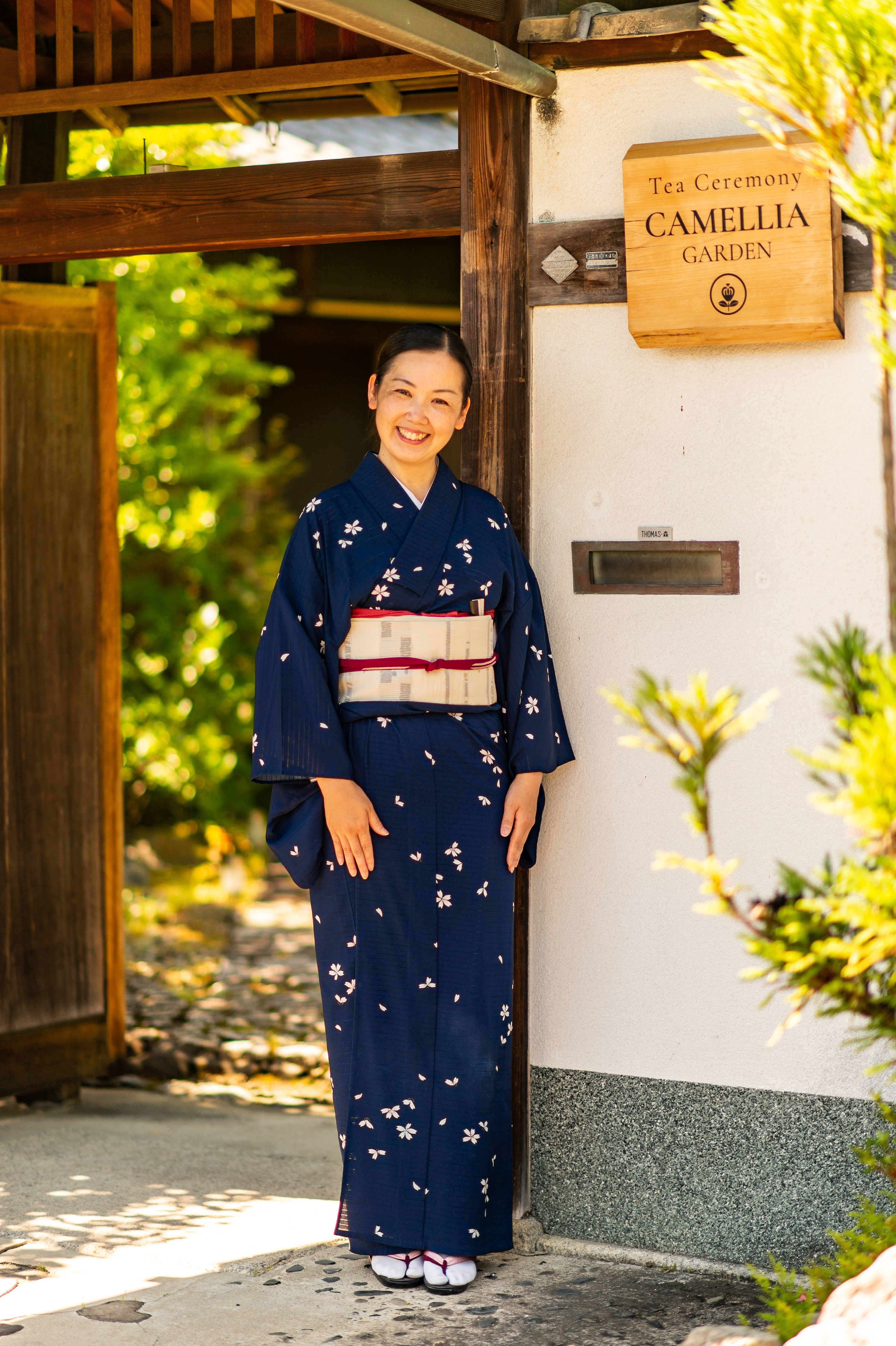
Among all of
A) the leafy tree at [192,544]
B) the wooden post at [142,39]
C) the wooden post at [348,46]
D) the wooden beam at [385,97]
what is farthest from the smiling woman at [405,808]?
the leafy tree at [192,544]

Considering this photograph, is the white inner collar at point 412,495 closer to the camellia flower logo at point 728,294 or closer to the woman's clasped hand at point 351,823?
the woman's clasped hand at point 351,823

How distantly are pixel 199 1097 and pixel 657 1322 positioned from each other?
8.01 feet

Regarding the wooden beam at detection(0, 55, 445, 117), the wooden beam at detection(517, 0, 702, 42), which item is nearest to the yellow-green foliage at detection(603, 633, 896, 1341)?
the wooden beam at detection(517, 0, 702, 42)

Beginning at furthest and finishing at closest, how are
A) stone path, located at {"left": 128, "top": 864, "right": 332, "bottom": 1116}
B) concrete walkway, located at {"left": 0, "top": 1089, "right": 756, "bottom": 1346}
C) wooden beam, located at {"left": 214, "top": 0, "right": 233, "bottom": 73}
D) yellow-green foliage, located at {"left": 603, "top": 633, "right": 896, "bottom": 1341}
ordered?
stone path, located at {"left": 128, "top": 864, "right": 332, "bottom": 1116} < wooden beam, located at {"left": 214, "top": 0, "right": 233, "bottom": 73} < concrete walkway, located at {"left": 0, "top": 1089, "right": 756, "bottom": 1346} < yellow-green foliage, located at {"left": 603, "top": 633, "right": 896, "bottom": 1341}

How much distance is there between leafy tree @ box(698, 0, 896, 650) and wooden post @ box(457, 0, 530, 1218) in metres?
1.36

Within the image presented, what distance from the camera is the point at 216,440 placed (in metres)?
9.03

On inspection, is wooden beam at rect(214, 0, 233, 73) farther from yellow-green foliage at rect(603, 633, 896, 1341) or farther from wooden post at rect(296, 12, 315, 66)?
yellow-green foliage at rect(603, 633, 896, 1341)

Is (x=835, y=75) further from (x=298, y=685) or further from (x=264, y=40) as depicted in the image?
(x=264, y=40)

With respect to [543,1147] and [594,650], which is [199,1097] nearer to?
[543,1147]

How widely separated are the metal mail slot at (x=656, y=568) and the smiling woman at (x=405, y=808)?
24 centimetres

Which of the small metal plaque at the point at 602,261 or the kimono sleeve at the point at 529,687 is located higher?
the small metal plaque at the point at 602,261

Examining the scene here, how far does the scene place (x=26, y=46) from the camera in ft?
12.8

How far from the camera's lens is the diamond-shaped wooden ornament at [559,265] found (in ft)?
11.1

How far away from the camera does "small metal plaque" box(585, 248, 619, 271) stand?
3340mm
